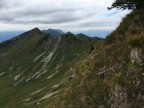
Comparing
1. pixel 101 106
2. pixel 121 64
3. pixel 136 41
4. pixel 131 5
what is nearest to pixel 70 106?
pixel 101 106

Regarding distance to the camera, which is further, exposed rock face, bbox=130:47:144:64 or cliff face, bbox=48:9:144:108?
exposed rock face, bbox=130:47:144:64

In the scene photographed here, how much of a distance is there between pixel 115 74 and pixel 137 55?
2.62 meters

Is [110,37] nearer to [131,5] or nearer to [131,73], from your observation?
[131,5]

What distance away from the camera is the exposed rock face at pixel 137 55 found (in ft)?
97.0

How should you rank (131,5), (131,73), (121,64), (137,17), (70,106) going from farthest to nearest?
1. (131,5)
2. (137,17)
3. (70,106)
4. (121,64)
5. (131,73)

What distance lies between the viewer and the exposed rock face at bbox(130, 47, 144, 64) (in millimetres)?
29566

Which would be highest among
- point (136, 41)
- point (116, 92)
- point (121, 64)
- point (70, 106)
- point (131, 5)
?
point (131, 5)

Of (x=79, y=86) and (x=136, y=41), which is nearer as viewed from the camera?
(x=136, y=41)

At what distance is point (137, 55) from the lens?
3012cm

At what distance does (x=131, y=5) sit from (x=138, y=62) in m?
13.5

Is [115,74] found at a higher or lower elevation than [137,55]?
lower

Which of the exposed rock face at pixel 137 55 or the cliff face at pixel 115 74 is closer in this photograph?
the cliff face at pixel 115 74

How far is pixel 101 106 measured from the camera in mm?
30062

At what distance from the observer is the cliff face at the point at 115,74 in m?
28.5
